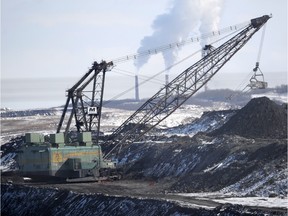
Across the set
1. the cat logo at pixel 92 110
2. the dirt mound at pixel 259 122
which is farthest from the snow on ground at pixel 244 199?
the dirt mound at pixel 259 122

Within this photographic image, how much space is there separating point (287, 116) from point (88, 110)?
23486mm

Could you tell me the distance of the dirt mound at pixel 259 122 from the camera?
70.0 m

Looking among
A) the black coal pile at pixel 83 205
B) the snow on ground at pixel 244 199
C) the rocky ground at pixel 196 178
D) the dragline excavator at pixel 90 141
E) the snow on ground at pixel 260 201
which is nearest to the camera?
the black coal pile at pixel 83 205

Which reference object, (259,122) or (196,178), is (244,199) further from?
(259,122)

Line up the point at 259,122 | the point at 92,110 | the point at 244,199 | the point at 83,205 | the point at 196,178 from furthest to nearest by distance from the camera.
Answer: the point at 259,122 < the point at 92,110 < the point at 196,178 < the point at 83,205 < the point at 244,199

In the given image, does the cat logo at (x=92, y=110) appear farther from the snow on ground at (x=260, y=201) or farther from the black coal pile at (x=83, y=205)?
the snow on ground at (x=260, y=201)

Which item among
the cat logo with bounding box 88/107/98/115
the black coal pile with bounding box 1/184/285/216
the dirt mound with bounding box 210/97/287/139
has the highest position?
the cat logo with bounding box 88/107/98/115

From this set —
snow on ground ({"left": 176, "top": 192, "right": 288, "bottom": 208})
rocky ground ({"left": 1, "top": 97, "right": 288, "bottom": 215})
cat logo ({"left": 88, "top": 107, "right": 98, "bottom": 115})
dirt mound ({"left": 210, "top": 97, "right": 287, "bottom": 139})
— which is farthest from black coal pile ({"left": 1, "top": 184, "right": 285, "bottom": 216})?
dirt mound ({"left": 210, "top": 97, "right": 287, "bottom": 139})

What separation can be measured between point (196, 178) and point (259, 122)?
2022cm

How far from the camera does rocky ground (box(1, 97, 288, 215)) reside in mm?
41812

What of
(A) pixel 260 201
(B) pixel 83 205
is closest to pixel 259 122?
(A) pixel 260 201

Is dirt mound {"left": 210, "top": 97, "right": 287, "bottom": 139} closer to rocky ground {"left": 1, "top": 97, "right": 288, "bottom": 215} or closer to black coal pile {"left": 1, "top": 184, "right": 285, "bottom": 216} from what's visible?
rocky ground {"left": 1, "top": 97, "right": 288, "bottom": 215}

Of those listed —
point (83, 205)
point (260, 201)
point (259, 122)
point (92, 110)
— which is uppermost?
point (92, 110)

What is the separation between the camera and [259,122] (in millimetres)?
71500
